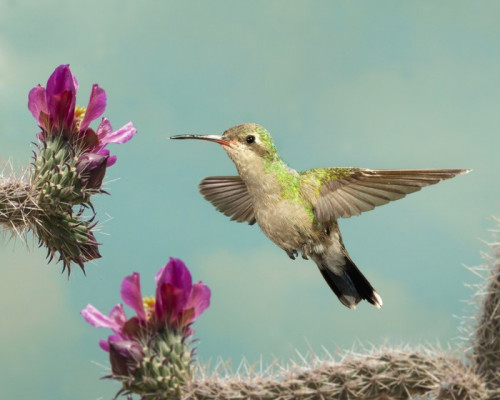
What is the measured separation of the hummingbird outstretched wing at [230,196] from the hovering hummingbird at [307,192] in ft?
2.37

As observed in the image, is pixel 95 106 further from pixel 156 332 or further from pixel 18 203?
pixel 156 332

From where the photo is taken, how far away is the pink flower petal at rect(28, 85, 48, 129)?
454cm

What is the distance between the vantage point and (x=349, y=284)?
235 inches

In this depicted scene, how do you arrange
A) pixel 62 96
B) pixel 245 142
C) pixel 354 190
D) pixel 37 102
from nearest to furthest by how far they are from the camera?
1. pixel 62 96
2. pixel 37 102
3. pixel 245 142
4. pixel 354 190

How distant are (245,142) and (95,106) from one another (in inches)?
44.5

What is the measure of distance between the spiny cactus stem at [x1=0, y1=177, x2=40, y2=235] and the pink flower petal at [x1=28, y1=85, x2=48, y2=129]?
462 millimetres

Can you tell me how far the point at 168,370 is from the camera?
3223mm

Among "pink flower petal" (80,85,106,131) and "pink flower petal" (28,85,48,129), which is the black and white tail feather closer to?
"pink flower petal" (80,85,106,131)

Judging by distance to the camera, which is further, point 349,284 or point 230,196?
point 230,196

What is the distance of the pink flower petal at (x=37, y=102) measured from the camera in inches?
179

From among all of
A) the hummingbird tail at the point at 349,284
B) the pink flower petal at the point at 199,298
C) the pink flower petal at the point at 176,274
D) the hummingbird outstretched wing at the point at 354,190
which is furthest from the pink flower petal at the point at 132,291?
the hummingbird tail at the point at 349,284

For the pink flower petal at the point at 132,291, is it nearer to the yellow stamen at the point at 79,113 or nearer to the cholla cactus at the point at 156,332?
the cholla cactus at the point at 156,332

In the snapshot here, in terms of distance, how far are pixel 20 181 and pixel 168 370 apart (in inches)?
83.7

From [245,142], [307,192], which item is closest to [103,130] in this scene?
[245,142]
